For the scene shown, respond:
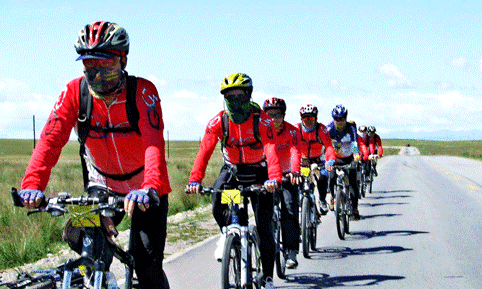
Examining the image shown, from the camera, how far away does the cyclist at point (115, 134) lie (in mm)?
3723

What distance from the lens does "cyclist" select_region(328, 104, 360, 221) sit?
11414mm

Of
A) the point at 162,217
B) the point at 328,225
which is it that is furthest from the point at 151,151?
the point at 328,225

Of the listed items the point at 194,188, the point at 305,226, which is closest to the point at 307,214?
the point at 305,226

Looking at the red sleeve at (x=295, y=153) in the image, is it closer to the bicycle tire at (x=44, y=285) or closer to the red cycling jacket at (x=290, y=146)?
the red cycling jacket at (x=290, y=146)

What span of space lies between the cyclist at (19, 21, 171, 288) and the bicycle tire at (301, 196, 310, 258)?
4796mm

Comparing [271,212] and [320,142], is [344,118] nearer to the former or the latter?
[320,142]

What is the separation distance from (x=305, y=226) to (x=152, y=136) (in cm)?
522

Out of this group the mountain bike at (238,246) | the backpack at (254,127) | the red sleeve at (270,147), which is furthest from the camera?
the backpack at (254,127)

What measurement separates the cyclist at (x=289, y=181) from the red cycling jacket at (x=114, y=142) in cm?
322

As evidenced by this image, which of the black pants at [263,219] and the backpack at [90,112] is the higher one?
the backpack at [90,112]

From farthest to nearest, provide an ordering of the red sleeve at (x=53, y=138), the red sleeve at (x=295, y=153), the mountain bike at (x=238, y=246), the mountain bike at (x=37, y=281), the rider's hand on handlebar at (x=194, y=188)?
1. the red sleeve at (x=295, y=153)
2. the rider's hand on handlebar at (x=194, y=188)
3. the mountain bike at (x=238, y=246)
4. the red sleeve at (x=53, y=138)
5. the mountain bike at (x=37, y=281)

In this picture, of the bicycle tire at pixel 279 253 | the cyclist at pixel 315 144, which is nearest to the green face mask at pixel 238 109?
the bicycle tire at pixel 279 253

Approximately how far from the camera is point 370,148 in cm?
2042

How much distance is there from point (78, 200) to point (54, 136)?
70 centimetres
